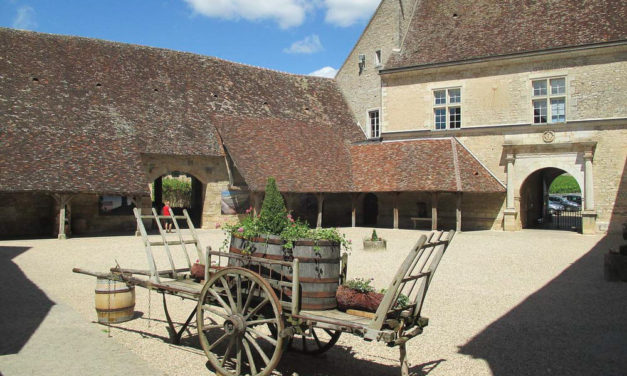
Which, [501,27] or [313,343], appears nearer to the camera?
[313,343]

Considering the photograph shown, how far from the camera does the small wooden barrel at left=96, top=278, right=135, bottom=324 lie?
22.2ft

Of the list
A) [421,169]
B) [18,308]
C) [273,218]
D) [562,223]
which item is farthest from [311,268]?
[562,223]

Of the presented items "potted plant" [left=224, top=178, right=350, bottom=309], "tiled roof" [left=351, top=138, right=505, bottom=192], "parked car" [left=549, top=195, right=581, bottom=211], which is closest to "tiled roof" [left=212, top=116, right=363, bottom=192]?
"tiled roof" [left=351, top=138, right=505, bottom=192]

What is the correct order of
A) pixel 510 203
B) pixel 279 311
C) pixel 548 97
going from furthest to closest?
pixel 510 203
pixel 548 97
pixel 279 311

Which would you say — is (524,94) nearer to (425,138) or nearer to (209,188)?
(425,138)

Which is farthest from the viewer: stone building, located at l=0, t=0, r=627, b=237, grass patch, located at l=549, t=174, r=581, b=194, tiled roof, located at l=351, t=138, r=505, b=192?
grass patch, located at l=549, t=174, r=581, b=194

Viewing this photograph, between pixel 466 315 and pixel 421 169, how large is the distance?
13948mm

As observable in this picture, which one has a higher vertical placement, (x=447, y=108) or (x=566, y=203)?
(x=447, y=108)

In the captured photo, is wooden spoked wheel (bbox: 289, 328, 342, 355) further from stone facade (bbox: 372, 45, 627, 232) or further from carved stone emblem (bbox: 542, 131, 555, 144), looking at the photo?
carved stone emblem (bbox: 542, 131, 555, 144)

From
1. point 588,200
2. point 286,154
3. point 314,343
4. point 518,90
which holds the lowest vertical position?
point 314,343

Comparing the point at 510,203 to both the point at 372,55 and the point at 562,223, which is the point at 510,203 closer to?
the point at 562,223

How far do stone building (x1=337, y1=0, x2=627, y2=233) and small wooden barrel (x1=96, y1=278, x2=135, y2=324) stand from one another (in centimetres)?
1761

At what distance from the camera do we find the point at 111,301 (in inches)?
267

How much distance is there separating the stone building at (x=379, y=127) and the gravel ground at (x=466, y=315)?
16.5 feet
